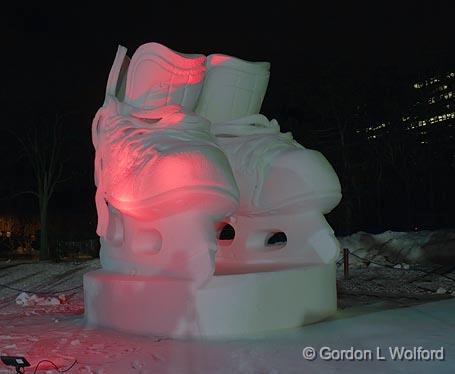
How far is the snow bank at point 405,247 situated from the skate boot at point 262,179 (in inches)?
278

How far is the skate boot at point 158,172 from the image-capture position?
6.77 m

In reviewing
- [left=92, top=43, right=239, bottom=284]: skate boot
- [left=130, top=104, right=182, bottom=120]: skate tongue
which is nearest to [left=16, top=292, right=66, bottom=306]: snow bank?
[left=92, top=43, right=239, bottom=284]: skate boot

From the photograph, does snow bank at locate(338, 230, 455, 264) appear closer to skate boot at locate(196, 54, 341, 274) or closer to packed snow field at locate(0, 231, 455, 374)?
packed snow field at locate(0, 231, 455, 374)

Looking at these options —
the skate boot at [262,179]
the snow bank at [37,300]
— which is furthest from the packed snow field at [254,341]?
the skate boot at [262,179]

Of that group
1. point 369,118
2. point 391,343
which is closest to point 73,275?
point 391,343

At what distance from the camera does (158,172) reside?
6.82 metres

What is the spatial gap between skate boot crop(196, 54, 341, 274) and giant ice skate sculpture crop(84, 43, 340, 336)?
0.02 m

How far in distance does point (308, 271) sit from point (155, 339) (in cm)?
207

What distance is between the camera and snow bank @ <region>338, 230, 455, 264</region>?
608 inches

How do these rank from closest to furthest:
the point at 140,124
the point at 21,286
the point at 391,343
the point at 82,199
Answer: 1. the point at 391,343
2. the point at 140,124
3. the point at 21,286
4. the point at 82,199

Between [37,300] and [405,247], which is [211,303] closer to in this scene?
[37,300]

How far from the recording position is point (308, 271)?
7.50 meters

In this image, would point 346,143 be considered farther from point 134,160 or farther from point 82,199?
point 134,160

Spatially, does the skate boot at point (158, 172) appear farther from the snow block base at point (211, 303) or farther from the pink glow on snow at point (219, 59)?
the pink glow on snow at point (219, 59)
